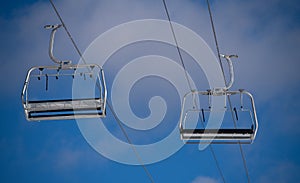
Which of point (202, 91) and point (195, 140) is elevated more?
point (202, 91)

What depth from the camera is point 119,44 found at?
1024cm

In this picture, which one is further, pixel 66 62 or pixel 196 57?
pixel 196 57

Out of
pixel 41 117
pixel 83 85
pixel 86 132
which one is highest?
pixel 86 132

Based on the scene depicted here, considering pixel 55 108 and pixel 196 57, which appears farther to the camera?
pixel 196 57

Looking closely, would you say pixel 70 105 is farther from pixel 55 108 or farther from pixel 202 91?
pixel 202 91

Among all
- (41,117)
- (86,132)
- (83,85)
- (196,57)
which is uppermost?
(86,132)

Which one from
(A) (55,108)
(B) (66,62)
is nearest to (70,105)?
(A) (55,108)

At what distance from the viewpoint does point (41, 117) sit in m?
5.85

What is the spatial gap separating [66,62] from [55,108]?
0.55m

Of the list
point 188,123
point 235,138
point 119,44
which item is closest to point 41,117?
point 188,123

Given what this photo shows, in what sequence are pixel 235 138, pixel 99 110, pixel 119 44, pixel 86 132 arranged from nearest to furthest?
pixel 99 110
pixel 235 138
pixel 119 44
pixel 86 132

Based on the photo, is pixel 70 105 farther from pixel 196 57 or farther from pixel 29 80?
pixel 196 57

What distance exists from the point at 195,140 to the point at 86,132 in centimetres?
1269

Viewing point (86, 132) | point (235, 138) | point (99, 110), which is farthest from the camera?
point (86, 132)
